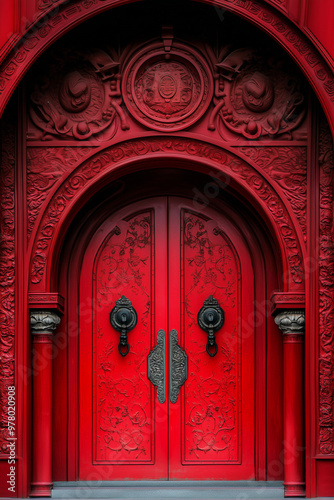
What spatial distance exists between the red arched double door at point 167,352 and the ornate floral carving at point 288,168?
0.63 metres

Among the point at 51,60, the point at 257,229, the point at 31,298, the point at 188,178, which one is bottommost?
the point at 31,298

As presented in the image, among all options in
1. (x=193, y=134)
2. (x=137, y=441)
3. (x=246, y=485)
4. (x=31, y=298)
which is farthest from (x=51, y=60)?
(x=246, y=485)

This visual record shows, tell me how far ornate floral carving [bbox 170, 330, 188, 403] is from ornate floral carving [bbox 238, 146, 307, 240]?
1.42 metres

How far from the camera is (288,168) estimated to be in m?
6.82

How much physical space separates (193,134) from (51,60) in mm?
1302

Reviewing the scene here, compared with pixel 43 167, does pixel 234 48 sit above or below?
above

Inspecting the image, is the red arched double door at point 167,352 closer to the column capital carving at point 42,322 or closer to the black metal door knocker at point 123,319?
the black metal door knocker at point 123,319

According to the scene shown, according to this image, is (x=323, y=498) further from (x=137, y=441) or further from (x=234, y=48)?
(x=234, y=48)

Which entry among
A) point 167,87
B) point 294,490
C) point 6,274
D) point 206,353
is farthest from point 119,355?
point 167,87

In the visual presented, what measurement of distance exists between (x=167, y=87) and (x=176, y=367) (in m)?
2.31

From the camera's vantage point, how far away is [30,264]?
6730mm

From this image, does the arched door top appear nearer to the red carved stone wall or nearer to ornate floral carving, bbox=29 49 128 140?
the red carved stone wall

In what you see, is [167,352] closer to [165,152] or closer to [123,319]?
[123,319]

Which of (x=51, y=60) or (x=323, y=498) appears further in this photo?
(x=51, y=60)
